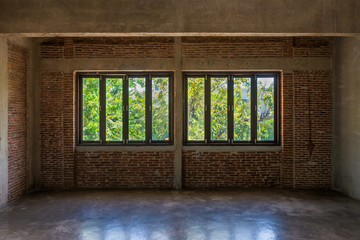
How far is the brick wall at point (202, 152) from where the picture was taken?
23.4ft

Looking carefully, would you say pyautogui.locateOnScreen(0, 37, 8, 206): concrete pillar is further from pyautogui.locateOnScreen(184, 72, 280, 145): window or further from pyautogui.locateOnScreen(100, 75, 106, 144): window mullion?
pyautogui.locateOnScreen(184, 72, 280, 145): window

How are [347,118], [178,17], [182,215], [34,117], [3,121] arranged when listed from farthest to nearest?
[34,117]
[347,118]
[3,121]
[182,215]
[178,17]

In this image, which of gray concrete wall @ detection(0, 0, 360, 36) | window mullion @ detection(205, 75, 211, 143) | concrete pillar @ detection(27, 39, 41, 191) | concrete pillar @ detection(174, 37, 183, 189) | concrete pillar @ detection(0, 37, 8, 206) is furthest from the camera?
window mullion @ detection(205, 75, 211, 143)

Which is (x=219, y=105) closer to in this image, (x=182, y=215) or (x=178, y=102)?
(x=178, y=102)

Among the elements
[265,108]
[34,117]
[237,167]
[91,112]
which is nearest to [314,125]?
[265,108]

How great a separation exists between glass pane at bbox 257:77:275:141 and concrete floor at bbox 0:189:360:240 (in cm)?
152

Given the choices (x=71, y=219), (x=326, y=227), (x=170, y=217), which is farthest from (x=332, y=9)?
(x=71, y=219)

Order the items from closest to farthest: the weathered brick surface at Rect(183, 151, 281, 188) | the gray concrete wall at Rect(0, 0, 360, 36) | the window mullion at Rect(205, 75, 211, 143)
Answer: the gray concrete wall at Rect(0, 0, 360, 36), the weathered brick surface at Rect(183, 151, 281, 188), the window mullion at Rect(205, 75, 211, 143)

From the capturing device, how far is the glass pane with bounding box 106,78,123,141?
24.2ft

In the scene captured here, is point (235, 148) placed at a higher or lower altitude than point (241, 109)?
lower

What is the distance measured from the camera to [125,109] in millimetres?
7379

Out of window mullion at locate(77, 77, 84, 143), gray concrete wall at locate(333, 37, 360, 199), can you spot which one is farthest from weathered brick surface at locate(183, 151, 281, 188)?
Result: window mullion at locate(77, 77, 84, 143)

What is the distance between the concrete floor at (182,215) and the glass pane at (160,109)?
59.9 inches

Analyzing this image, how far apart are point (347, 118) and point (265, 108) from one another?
1.88 meters
